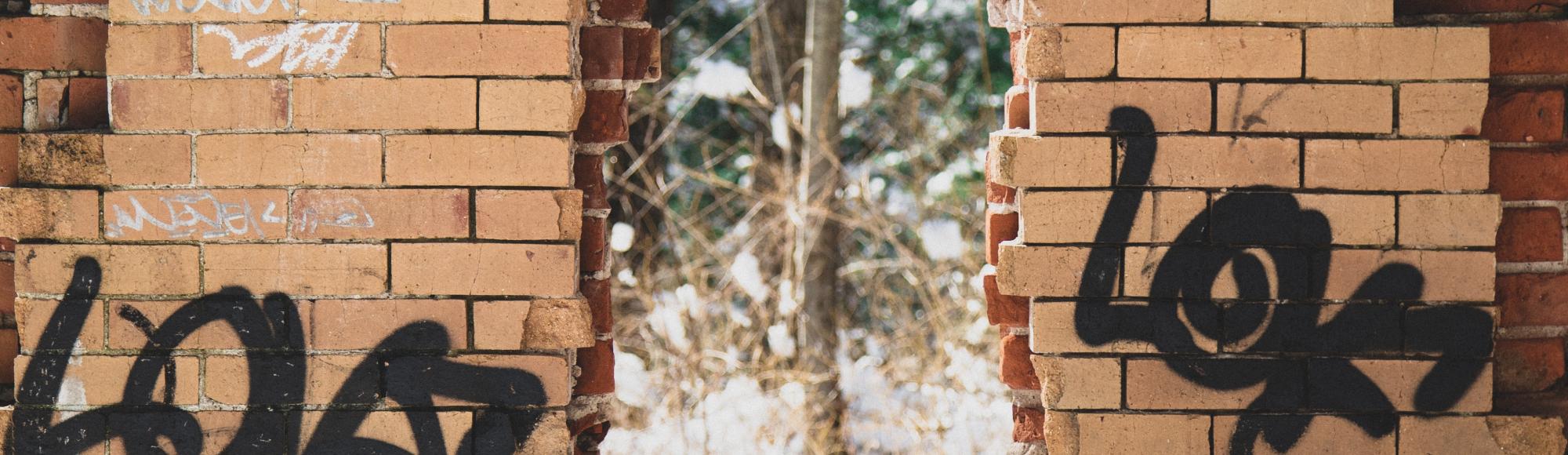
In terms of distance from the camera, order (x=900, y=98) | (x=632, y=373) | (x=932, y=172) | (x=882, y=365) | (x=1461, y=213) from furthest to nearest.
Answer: (x=900, y=98) → (x=932, y=172) → (x=882, y=365) → (x=632, y=373) → (x=1461, y=213)

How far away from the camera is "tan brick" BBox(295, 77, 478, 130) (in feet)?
5.76

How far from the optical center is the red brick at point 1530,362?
1.88 metres

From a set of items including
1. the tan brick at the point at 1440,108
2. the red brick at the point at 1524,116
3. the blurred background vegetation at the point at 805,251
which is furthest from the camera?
the blurred background vegetation at the point at 805,251

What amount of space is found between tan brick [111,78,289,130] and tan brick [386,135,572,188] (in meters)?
0.21

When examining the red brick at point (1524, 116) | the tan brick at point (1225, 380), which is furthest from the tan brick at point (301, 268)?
the red brick at point (1524, 116)

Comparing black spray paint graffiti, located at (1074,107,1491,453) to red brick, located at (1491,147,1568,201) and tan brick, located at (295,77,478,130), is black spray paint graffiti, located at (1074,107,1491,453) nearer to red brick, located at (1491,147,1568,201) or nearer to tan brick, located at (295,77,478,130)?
red brick, located at (1491,147,1568,201)

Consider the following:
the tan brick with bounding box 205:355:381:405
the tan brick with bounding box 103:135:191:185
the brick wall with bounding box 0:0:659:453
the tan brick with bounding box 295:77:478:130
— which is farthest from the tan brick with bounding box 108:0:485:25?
the tan brick with bounding box 205:355:381:405

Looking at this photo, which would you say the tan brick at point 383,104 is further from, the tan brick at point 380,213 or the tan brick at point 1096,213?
the tan brick at point 1096,213

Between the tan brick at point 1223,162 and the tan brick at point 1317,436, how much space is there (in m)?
0.41

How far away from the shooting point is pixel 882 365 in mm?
4488

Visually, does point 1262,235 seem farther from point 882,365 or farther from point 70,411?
point 882,365

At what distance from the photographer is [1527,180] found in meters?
1.86

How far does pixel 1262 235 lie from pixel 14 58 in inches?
88.3

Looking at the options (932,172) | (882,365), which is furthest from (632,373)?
(932,172)
